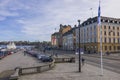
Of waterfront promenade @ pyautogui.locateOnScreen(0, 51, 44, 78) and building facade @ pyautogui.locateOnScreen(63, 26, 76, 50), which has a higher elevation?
building facade @ pyautogui.locateOnScreen(63, 26, 76, 50)

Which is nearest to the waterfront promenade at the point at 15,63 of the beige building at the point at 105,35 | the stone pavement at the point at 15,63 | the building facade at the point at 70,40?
the stone pavement at the point at 15,63

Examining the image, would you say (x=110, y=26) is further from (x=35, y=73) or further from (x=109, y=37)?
(x=35, y=73)

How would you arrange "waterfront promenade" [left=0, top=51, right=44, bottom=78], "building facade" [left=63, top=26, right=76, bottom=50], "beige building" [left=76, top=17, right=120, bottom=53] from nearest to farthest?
"waterfront promenade" [left=0, top=51, right=44, bottom=78] < "beige building" [left=76, top=17, right=120, bottom=53] < "building facade" [left=63, top=26, right=76, bottom=50]

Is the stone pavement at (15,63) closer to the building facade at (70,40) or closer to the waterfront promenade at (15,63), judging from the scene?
the waterfront promenade at (15,63)

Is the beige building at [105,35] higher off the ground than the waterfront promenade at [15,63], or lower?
higher

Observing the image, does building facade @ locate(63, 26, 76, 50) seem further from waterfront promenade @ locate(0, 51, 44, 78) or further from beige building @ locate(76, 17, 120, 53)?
waterfront promenade @ locate(0, 51, 44, 78)

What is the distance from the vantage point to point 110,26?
91.6 m

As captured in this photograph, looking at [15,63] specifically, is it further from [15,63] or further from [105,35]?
[105,35]

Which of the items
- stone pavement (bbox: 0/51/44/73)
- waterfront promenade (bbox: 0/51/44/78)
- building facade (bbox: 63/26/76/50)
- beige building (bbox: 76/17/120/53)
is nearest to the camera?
waterfront promenade (bbox: 0/51/44/78)

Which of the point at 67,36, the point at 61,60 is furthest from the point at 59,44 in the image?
the point at 61,60

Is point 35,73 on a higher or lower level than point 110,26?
lower

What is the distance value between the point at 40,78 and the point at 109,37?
74.3 meters

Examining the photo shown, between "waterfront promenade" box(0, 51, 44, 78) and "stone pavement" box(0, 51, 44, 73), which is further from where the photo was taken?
"stone pavement" box(0, 51, 44, 73)

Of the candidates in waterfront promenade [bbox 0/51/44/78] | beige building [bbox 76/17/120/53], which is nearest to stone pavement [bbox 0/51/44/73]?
waterfront promenade [bbox 0/51/44/78]
